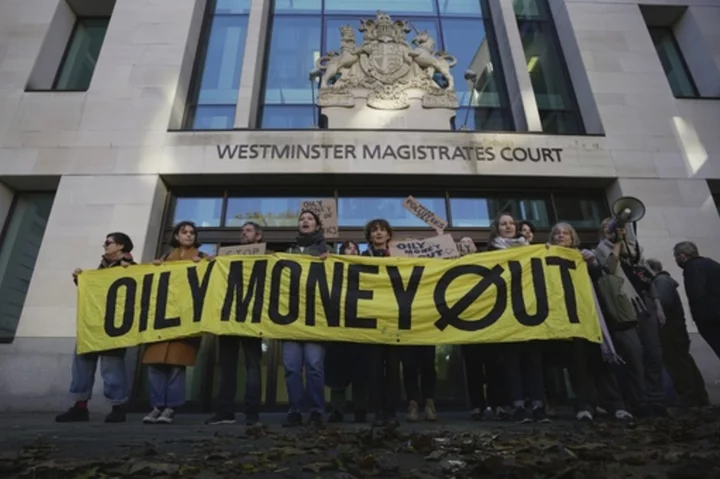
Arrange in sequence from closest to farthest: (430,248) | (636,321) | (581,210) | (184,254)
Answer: (636,321)
(184,254)
(430,248)
(581,210)

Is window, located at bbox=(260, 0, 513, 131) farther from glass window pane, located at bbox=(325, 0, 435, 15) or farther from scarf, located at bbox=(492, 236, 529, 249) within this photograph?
scarf, located at bbox=(492, 236, 529, 249)

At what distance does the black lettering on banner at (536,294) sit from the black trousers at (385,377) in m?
1.59

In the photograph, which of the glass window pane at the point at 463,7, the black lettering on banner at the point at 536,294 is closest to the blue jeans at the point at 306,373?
the black lettering on banner at the point at 536,294

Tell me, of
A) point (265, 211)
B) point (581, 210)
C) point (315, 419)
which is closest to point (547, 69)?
point (581, 210)

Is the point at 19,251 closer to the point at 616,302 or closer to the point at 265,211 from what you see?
the point at 265,211

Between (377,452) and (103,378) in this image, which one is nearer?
(377,452)

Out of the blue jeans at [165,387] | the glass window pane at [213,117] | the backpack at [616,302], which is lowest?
the blue jeans at [165,387]

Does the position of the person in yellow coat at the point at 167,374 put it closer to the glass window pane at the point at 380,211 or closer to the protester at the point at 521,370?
the protester at the point at 521,370

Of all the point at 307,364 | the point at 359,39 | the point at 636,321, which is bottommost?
the point at 307,364

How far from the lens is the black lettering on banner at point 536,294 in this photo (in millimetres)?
5984

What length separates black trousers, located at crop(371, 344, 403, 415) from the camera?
5352mm

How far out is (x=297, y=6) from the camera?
13336 millimetres

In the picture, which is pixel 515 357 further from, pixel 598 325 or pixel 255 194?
pixel 255 194

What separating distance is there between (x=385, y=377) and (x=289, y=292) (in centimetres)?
161
